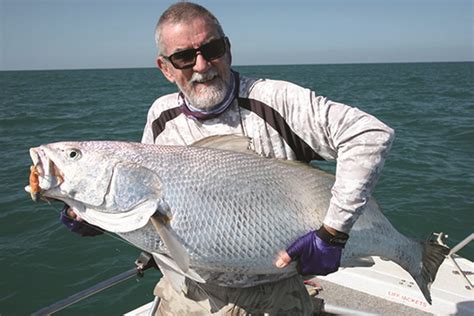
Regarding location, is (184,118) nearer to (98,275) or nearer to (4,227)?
(98,275)

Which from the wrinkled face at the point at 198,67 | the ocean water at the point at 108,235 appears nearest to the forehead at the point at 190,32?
the wrinkled face at the point at 198,67

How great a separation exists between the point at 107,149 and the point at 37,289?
4.74 meters

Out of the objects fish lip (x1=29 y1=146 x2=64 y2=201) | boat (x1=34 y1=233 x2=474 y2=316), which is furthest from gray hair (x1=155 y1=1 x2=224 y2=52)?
boat (x1=34 y1=233 x2=474 y2=316)

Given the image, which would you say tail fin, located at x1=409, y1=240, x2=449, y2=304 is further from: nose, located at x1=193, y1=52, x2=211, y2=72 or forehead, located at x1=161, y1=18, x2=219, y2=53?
forehead, located at x1=161, y1=18, x2=219, y2=53

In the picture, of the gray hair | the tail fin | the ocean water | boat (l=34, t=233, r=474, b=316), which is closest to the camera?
the gray hair

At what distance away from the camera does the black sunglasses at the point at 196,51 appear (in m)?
2.59

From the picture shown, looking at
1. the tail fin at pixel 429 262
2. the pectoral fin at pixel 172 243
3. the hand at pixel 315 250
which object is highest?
the pectoral fin at pixel 172 243

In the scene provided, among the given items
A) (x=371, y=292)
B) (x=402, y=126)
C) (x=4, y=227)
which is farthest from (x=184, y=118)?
(x=402, y=126)

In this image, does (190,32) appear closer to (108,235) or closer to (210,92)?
(210,92)

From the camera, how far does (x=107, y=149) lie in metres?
2.38

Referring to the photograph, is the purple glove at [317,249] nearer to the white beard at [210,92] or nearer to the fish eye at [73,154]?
the white beard at [210,92]

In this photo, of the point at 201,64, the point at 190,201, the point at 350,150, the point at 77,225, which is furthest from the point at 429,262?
the point at 77,225

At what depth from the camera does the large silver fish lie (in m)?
2.24

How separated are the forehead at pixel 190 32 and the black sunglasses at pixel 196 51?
3 cm
